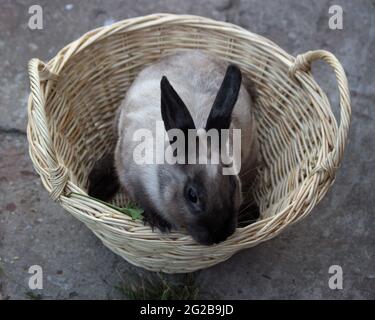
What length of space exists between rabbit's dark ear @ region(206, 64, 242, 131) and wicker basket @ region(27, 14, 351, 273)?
412 millimetres

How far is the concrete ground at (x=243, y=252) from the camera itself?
294 centimetres

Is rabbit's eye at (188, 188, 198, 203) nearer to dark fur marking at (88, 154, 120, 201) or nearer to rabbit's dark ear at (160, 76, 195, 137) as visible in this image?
rabbit's dark ear at (160, 76, 195, 137)

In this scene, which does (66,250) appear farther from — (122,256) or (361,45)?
(361,45)

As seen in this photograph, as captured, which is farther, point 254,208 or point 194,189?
point 254,208

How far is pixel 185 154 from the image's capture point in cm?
228

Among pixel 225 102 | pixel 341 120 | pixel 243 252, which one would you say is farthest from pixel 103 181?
pixel 341 120

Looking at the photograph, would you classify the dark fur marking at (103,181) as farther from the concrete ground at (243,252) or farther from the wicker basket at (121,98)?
the concrete ground at (243,252)

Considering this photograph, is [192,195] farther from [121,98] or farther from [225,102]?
[121,98]

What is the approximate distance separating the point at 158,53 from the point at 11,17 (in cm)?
120

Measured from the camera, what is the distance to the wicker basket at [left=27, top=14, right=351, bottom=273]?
7.53 ft

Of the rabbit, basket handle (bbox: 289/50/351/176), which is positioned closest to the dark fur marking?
the rabbit

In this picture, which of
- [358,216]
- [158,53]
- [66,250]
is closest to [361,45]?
[358,216]

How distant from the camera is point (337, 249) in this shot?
307 cm
